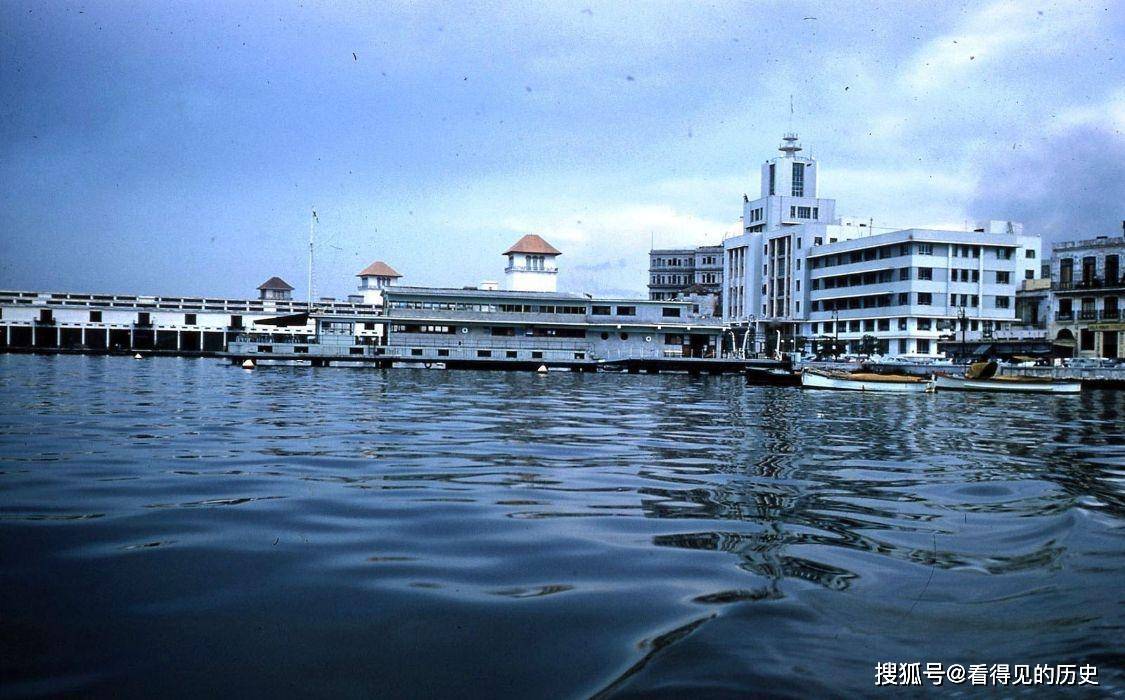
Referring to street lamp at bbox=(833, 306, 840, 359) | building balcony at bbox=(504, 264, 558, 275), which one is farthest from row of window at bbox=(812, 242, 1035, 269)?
building balcony at bbox=(504, 264, 558, 275)

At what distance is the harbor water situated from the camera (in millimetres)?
4023

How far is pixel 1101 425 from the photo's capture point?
21688mm

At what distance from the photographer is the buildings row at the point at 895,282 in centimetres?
6388

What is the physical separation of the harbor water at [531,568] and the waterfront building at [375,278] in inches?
4355

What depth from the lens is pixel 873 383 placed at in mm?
39250

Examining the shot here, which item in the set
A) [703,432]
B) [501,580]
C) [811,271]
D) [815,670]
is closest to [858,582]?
[815,670]

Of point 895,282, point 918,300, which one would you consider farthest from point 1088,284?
point 895,282

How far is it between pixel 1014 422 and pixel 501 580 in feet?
67.7

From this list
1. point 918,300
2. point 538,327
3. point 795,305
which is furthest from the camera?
point 795,305

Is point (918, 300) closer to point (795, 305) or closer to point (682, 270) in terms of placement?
point (795, 305)

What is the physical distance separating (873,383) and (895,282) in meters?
37.3

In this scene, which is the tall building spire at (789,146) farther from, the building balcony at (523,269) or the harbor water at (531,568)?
the harbor water at (531,568)

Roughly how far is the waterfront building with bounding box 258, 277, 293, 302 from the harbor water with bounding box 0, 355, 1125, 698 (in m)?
123

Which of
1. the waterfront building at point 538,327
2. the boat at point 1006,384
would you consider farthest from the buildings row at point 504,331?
the boat at point 1006,384
